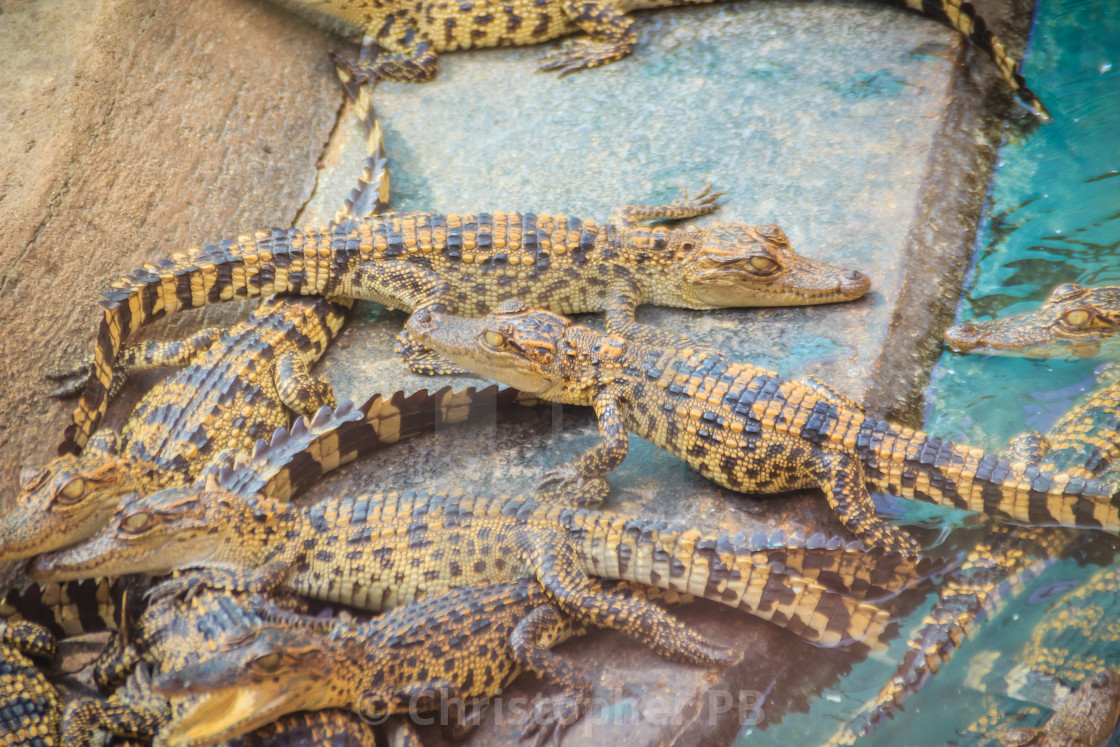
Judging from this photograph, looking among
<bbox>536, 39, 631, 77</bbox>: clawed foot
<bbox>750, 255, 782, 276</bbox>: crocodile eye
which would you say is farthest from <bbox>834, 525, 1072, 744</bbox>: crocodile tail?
<bbox>536, 39, 631, 77</bbox>: clawed foot

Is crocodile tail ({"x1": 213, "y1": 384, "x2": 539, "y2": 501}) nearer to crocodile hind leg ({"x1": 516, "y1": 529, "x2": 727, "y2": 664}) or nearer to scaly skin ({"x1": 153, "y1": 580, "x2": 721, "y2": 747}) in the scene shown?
scaly skin ({"x1": 153, "y1": 580, "x2": 721, "y2": 747})

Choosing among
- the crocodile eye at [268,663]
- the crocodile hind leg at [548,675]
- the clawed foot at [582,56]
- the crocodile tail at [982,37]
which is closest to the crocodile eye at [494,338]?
the crocodile hind leg at [548,675]

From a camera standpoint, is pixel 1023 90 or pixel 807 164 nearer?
pixel 807 164

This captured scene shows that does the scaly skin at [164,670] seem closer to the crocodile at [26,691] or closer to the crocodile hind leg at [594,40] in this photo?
the crocodile at [26,691]

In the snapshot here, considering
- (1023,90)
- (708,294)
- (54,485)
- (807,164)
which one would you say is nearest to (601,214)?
(708,294)

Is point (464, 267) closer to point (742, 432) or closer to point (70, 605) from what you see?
point (742, 432)

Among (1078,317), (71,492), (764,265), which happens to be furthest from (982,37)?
(71,492)

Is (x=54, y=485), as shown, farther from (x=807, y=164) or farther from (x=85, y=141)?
(x=807, y=164)
